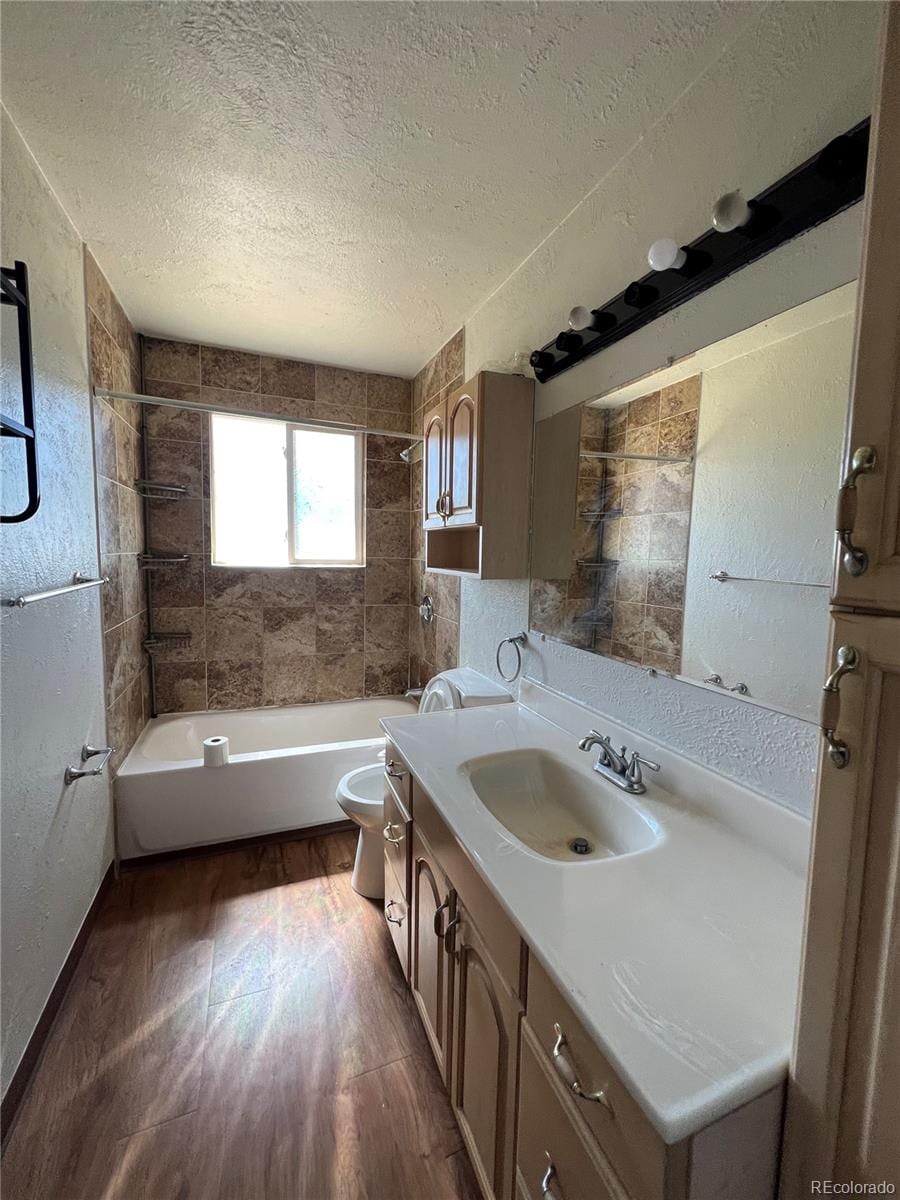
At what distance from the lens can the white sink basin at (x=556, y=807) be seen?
1141 mm

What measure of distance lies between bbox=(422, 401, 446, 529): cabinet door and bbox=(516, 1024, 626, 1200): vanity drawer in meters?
1.64

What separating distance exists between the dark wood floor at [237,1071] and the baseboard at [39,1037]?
0.09ft

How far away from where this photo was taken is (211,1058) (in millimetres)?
1344

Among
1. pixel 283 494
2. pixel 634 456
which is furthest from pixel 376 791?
pixel 283 494

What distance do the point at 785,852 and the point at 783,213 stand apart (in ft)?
4.00

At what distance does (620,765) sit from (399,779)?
650mm

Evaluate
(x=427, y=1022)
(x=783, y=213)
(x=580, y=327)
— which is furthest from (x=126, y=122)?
(x=427, y=1022)

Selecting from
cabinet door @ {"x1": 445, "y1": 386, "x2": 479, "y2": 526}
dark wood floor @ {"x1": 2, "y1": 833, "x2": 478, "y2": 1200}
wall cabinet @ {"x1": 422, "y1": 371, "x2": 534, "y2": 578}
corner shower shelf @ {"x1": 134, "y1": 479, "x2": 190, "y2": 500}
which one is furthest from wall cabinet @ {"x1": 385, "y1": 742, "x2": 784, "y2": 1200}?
corner shower shelf @ {"x1": 134, "y1": 479, "x2": 190, "y2": 500}

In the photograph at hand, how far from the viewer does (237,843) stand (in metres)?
2.33

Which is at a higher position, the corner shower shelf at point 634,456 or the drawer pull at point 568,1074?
the corner shower shelf at point 634,456

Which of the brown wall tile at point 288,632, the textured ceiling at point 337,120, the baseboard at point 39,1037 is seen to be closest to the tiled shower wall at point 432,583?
the textured ceiling at point 337,120

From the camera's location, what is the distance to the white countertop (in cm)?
55

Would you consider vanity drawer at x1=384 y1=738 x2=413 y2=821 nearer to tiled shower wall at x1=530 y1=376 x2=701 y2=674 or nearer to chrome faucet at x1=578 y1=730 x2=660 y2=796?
chrome faucet at x1=578 y1=730 x2=660 y2=796

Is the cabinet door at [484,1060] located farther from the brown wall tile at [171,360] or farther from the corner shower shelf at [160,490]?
the brown wall tile at [171,360]
